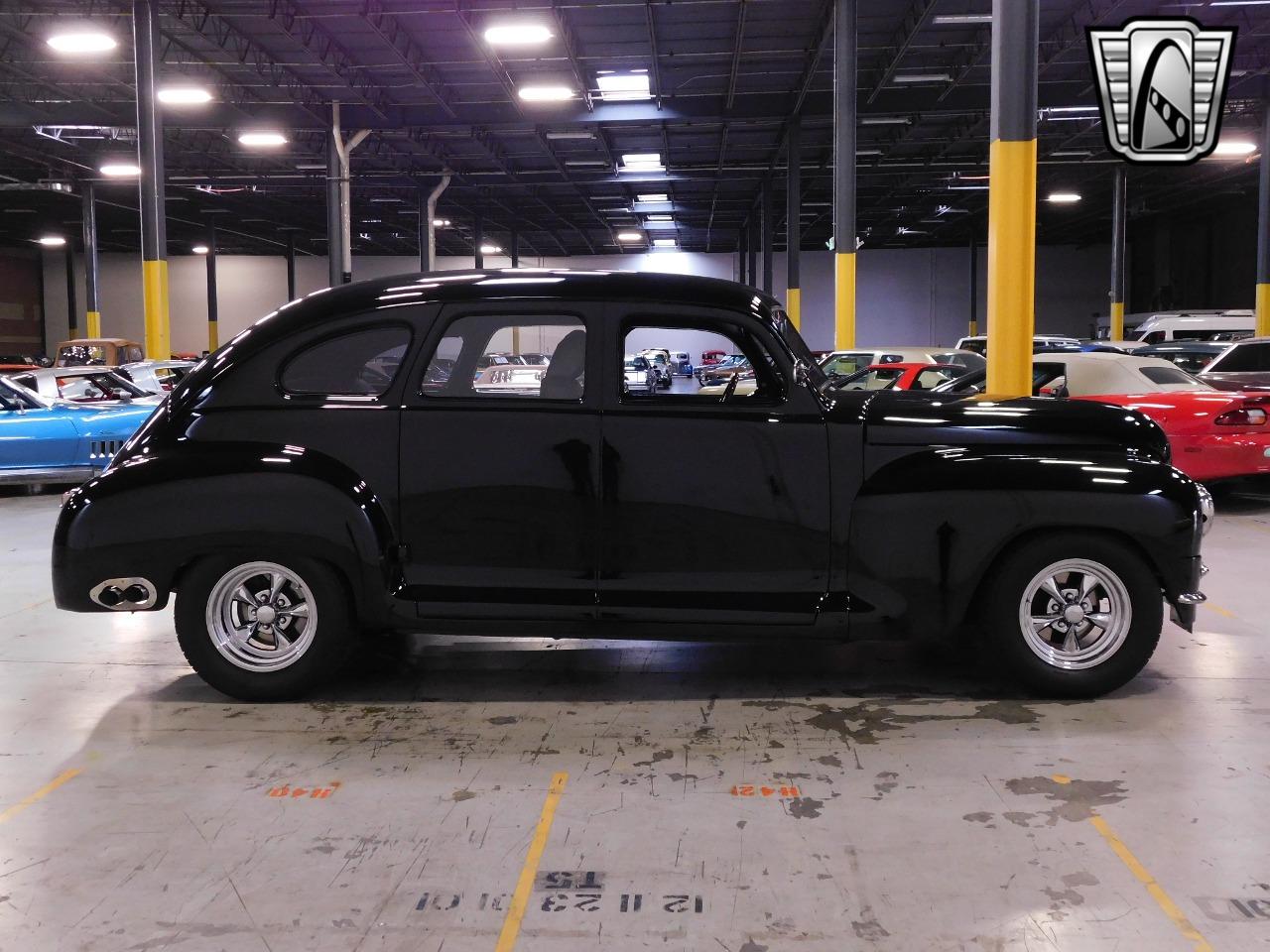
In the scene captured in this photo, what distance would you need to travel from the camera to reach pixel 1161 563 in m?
4.62

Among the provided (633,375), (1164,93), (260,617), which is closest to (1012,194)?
(1164,93)

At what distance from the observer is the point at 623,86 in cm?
2494

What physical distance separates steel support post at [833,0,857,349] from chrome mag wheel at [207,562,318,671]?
635 inches

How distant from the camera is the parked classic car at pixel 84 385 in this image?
1353 cm

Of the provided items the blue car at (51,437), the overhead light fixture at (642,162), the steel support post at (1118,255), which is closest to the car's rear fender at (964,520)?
the blue car at (51,437)

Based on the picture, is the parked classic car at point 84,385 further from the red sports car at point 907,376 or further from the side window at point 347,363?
the side window at point 347,363

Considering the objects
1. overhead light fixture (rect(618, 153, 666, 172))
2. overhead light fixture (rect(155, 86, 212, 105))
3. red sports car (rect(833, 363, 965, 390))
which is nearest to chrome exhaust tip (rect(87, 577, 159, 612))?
red sports car (rect(833, 363, 965, 390))

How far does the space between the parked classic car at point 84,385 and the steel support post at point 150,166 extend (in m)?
5.68

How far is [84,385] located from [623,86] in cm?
1512

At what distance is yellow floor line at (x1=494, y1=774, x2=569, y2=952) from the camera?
288 centimetres

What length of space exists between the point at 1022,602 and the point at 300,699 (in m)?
3.19

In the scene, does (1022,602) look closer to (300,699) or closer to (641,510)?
(641,510)

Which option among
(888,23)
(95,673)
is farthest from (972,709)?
(888,23)

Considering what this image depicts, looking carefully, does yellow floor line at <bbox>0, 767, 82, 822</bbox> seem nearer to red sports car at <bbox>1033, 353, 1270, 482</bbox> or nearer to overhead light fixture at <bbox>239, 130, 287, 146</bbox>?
red sports car at <bbox>1033, 353, 1270, 482</bbox>
